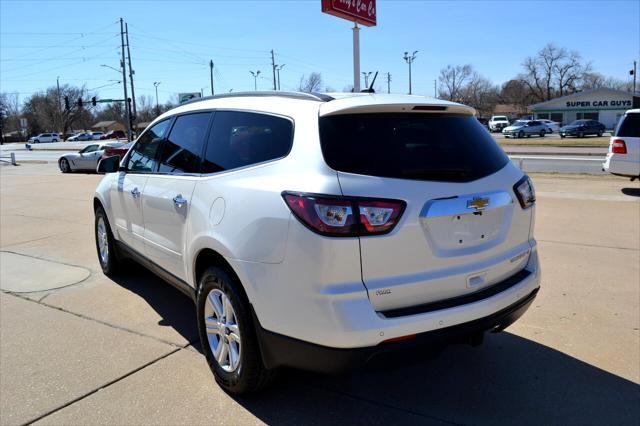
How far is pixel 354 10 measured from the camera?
15367 mm

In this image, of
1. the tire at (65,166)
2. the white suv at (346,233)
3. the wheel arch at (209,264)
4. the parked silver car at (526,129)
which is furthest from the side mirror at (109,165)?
the parked silver car at (526,129)

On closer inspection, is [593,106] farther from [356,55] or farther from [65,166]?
[65,166]

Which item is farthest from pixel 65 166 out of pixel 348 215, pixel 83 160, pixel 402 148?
pixel 348 215

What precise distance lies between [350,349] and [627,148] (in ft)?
35.8

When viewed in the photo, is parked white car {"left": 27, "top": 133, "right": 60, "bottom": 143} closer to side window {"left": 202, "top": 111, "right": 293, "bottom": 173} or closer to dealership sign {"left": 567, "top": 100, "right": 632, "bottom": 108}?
dealership sign {"left": 567, "top": 100, "right": 632, "bottom": 108}

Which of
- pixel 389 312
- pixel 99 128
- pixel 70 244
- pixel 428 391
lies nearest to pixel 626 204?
pixel 428 391

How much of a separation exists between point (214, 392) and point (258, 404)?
0.33m

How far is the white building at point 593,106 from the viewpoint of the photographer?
2788 inches

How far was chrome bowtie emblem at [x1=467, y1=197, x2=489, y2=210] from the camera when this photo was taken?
8.91 ft

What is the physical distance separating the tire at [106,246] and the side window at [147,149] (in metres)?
0.98

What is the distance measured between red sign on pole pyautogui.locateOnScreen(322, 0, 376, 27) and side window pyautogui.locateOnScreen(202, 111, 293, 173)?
39.4 feet

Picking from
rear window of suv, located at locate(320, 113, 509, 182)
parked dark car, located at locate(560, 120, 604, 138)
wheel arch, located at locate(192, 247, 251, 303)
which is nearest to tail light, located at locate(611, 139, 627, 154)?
rear window of suv, located at locate(320, 113, 509, 182)

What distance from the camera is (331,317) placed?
2.42m

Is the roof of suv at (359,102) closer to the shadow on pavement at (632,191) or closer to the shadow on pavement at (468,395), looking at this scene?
the shadow on pavement at (468,395)
